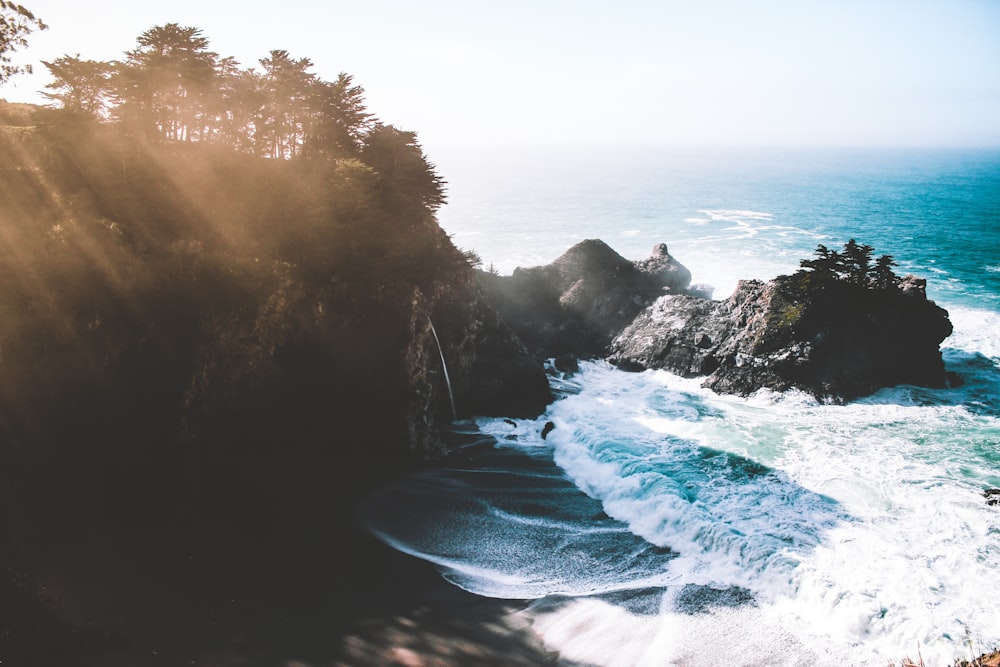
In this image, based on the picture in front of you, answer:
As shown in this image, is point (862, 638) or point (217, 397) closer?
point (862, 638)

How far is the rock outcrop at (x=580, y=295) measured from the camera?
38812 millimetres

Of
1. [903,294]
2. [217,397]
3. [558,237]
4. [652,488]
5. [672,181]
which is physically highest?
[672,181]

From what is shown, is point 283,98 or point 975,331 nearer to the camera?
point 283,98

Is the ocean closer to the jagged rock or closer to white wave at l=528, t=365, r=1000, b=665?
white wave at l=528, t=365, r=1000, b=665

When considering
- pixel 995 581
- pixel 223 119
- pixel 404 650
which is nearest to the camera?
pixel 404 650

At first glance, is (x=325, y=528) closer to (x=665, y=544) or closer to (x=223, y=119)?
(x=665, y=544)

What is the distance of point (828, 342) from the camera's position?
94.9 feet

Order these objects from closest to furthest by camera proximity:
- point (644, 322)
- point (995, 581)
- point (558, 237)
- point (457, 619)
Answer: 1. point (457, 619)
2. point (995, 581)
3. point (644, 322)
4. point (558, 237)

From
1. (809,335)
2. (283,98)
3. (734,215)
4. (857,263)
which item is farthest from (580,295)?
(734,215)

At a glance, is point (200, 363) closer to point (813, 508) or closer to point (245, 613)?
point (245, 613)

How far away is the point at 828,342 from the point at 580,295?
674 inches

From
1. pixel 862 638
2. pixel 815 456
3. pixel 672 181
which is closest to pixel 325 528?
pixel 862 638

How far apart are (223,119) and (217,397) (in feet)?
62.9

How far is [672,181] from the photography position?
149125mm
